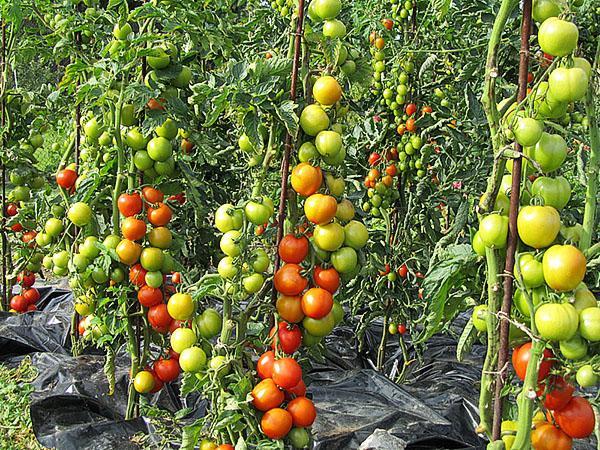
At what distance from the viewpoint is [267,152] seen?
159cm

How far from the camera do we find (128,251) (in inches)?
80.2

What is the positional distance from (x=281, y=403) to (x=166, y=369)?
0.78m

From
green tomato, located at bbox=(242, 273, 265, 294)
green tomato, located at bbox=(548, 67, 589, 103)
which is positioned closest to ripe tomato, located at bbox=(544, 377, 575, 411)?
green tomato, located at bbox=(548, 67, 589, 103)

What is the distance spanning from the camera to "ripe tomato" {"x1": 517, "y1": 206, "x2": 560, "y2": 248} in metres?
1.09

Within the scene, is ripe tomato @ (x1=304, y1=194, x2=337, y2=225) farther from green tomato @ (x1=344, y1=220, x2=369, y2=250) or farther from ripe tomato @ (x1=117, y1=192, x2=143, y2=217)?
ripe tomato @ (x1=117, y1=192, x2=143, y2=217)

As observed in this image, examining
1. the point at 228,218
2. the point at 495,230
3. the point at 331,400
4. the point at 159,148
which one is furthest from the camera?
the point at 331,400

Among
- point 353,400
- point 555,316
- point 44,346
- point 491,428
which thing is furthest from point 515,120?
point 44,346

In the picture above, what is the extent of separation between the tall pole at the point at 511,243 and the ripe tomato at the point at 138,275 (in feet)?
4.46

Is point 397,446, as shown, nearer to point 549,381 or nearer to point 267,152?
point 549,381

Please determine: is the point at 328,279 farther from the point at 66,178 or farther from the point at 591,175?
the point at 66,178

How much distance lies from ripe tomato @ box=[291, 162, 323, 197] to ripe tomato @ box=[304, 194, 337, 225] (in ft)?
0.08

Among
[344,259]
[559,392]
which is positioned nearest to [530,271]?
[559,392]

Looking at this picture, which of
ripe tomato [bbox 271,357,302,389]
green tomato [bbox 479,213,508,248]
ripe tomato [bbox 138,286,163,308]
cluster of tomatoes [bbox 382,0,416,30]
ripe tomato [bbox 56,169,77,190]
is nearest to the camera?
green tomato [bbox 479,213,508,248]

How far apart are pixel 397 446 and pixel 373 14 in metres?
2.25
